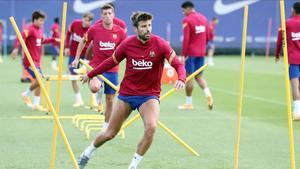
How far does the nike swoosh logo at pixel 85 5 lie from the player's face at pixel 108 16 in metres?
26.5

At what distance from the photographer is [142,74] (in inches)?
381

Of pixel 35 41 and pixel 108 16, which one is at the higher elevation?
pixel 108 16

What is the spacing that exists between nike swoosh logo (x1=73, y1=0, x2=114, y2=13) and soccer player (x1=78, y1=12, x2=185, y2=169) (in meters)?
30.6

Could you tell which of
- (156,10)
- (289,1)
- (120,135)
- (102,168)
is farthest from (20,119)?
(289,1)

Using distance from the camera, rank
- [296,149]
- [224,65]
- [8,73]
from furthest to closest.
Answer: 1. [224,65]
2. [8,73]
3. [296,149]

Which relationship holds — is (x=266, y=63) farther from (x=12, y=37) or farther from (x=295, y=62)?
(x=295, y=62)

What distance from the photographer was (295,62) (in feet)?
53.8

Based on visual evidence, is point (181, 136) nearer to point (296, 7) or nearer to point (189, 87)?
point (296, 7)

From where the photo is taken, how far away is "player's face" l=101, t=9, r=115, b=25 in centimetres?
1354

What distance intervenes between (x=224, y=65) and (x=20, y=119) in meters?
21.4

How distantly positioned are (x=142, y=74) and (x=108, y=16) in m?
4.16

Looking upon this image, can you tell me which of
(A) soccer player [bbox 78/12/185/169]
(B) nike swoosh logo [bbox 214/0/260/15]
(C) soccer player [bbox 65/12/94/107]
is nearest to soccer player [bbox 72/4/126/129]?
(A) soccer player [bbox 78/12/185/169]

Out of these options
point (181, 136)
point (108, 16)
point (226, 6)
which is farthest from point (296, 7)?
point (226, 6)

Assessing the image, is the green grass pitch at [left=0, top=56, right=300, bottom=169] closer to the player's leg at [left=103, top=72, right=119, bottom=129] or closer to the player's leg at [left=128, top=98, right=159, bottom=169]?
the player's leg at [left=103, top=72, right=119, bottom=129]
